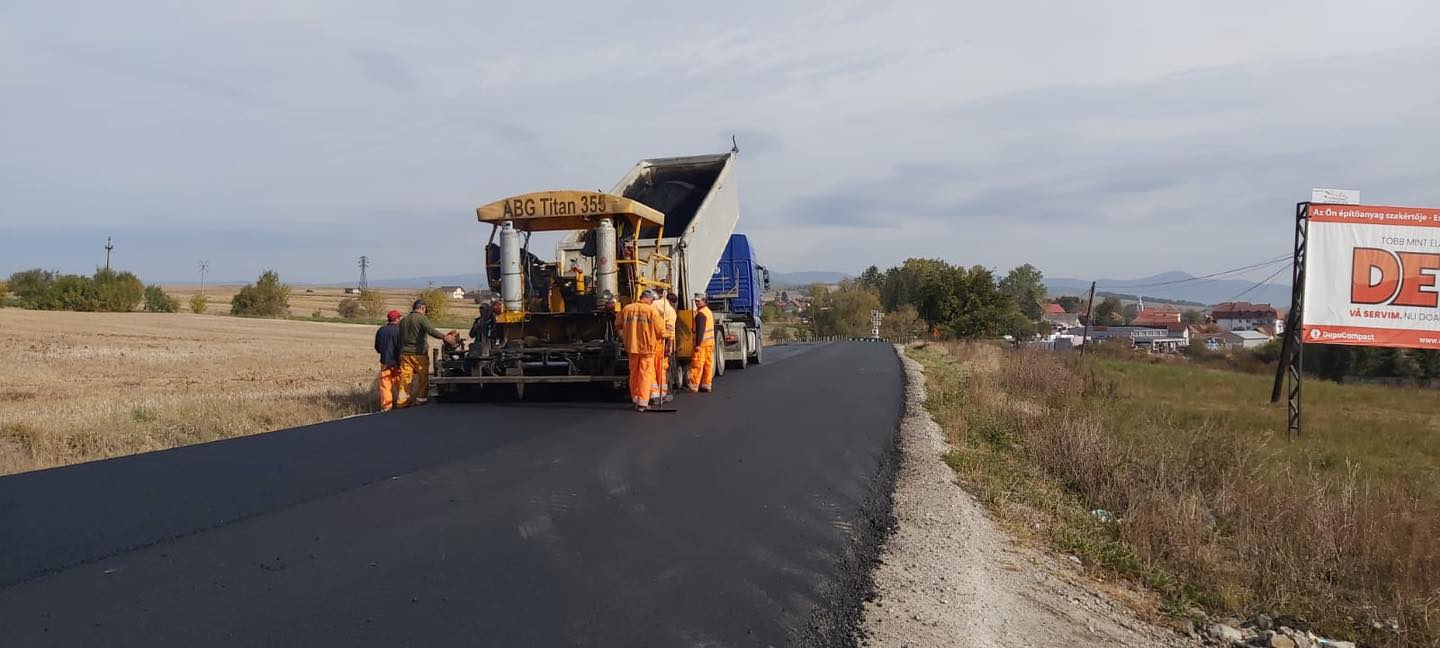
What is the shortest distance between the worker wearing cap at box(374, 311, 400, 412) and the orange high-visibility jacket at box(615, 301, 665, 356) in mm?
3224

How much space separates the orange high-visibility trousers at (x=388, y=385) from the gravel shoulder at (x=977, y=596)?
307 inches

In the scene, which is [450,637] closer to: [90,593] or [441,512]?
[90,593]

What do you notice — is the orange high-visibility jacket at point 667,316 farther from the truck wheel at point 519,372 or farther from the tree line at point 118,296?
the tree line at point 118,296

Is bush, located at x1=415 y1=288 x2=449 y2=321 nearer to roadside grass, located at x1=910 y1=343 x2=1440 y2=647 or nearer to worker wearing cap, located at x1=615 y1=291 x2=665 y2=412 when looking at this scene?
worker wearing cap, located at x1=615 y1=291 x2=665 y2=412

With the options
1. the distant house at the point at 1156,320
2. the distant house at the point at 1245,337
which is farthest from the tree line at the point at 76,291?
the distant house at the point at 1156,320

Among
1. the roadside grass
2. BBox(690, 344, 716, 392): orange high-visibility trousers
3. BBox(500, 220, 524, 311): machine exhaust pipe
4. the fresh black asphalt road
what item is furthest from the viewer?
BBox(690, 344, 716, 392): orange high-visibility trousers

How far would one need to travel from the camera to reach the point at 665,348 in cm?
1199

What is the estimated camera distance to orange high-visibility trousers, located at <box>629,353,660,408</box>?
1120 centimetres

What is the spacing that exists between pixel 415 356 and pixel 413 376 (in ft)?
1.03

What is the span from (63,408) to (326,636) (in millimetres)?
11467

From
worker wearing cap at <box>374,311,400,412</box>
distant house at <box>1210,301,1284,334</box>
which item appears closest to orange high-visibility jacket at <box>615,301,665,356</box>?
worker wearing cap at <box>374,311,400,412</box>

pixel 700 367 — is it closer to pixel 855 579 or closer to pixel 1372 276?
pixel 855 579

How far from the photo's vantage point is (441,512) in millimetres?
5867

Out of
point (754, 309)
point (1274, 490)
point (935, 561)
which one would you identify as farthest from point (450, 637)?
point (754, 309)
